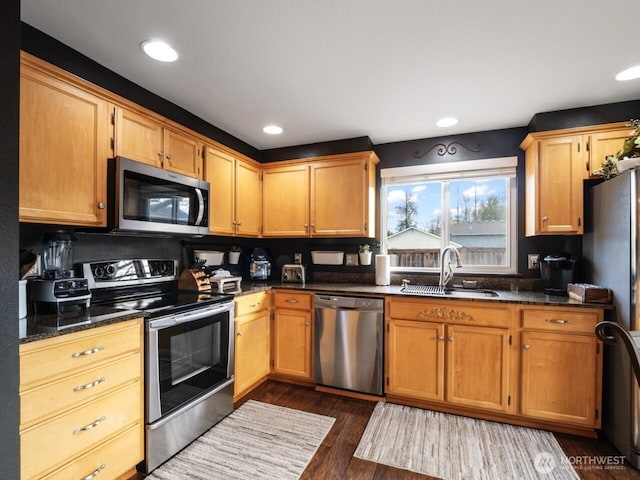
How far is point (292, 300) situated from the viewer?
9.60ft

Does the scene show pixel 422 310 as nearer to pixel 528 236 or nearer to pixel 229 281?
pixel 528 236

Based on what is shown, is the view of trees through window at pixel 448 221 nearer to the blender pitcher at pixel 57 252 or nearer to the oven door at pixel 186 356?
the oven door at pixel 186 356

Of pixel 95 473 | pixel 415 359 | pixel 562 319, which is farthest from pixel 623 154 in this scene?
pixel 95 473

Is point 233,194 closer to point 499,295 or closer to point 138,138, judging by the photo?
point 138,138

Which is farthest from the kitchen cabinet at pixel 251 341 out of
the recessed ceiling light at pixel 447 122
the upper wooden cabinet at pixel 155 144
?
the recessed ceiling light at pixel 447 122

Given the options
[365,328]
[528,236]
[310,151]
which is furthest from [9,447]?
[528,236]

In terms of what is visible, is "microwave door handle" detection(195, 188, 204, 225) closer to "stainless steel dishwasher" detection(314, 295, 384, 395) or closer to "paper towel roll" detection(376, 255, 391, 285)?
"stainless steel dishwasher" detection(314, 295, 384, 395)

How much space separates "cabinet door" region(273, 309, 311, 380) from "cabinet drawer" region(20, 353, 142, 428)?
1.39m

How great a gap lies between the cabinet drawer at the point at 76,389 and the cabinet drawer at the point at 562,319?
8.51ft

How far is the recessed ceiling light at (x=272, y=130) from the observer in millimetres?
2875

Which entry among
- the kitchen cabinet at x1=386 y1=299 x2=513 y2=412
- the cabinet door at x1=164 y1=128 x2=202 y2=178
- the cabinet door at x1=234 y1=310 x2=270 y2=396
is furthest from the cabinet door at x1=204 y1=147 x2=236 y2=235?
the kitchen cabinet at x1=386 y1=299 x2=513 y2=412

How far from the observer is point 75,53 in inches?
69.9

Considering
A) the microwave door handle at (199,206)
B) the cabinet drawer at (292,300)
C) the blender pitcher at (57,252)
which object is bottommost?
the cabinet drawer at (292,300)

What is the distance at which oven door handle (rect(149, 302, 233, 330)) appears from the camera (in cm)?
179
